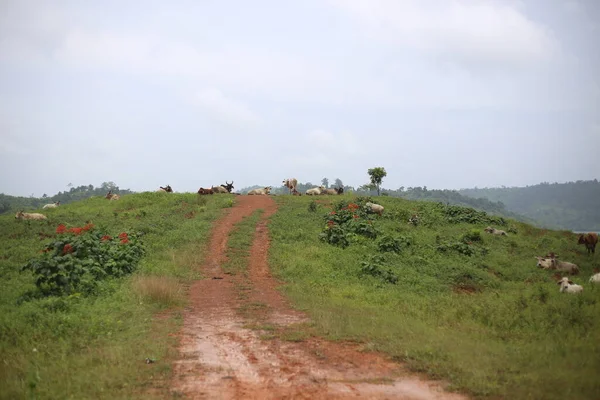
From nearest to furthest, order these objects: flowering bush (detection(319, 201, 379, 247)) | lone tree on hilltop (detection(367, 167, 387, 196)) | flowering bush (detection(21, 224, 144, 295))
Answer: flowering bush (detection(21, 224, 144, 295)), flowering bush (detection(319, 201, 379, 247)), lone tree on hilltop (detection(367, 167, 387, 196))

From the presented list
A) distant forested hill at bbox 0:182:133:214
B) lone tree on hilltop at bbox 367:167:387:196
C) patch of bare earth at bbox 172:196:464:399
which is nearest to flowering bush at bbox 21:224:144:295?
patch of bare earth at bbox 172:196:464:399

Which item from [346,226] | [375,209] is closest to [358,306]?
[346,226]

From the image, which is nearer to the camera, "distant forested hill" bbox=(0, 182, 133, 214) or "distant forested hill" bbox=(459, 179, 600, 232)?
"distant forested hill" bbox=(0, 182, 133, 214)

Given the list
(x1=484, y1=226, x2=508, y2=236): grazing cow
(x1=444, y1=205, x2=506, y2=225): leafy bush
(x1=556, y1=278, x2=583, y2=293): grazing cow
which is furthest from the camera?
(x1=444, y1=205, x2=506, y2=225): leafy bush

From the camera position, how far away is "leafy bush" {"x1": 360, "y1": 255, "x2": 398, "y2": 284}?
51.5ft

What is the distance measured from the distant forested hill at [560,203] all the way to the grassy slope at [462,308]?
4253 inches

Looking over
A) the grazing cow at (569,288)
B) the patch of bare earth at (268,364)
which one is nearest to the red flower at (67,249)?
the patch of bare earth at (268,364)

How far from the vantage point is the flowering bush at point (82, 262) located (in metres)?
11.9

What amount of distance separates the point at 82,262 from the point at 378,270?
1007 centimetres

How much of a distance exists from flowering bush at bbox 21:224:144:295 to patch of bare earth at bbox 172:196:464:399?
136 inches

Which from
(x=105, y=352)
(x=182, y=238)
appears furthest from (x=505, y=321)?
(x=182, y=238)

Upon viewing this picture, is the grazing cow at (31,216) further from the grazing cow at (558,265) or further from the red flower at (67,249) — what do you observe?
the grazing cow at (558,265)

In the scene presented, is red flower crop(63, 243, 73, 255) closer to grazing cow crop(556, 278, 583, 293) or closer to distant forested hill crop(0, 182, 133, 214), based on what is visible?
grazing cow crop(556, 278, 583, 293)

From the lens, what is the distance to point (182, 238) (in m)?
21.2
